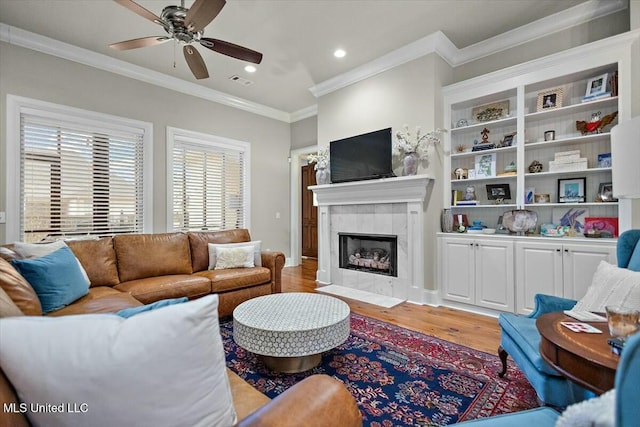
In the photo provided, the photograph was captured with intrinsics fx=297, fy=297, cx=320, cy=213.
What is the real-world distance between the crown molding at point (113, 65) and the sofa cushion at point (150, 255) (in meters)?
2.34

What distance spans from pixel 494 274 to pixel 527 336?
1728mm

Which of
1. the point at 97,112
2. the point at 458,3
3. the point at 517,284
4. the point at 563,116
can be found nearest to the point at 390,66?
the point at 458,3

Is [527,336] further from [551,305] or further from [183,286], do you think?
[183,286]

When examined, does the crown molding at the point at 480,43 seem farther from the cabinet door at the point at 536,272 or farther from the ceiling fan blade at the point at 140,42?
the ceiling fan blade at the point at 140,42

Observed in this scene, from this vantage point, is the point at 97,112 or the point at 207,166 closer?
the point at 97,112

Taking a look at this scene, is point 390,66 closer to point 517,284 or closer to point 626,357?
point 517,284

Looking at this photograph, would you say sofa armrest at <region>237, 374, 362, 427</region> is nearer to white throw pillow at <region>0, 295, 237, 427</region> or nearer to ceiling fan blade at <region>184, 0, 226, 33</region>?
white throw pillow at <region>0, 295, 237, 427</region>

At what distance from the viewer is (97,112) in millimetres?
3818

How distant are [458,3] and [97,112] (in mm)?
4376

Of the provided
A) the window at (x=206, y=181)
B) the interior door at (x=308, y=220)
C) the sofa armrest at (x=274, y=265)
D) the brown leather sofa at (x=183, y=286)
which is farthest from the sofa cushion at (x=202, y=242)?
the interior door at (x=308, y=220)

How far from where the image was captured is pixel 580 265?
2699mm

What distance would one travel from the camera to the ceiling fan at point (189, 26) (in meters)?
2.11

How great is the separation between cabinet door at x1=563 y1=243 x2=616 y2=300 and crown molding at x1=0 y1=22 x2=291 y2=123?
199 inches

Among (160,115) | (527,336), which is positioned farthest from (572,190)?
(160,115)
